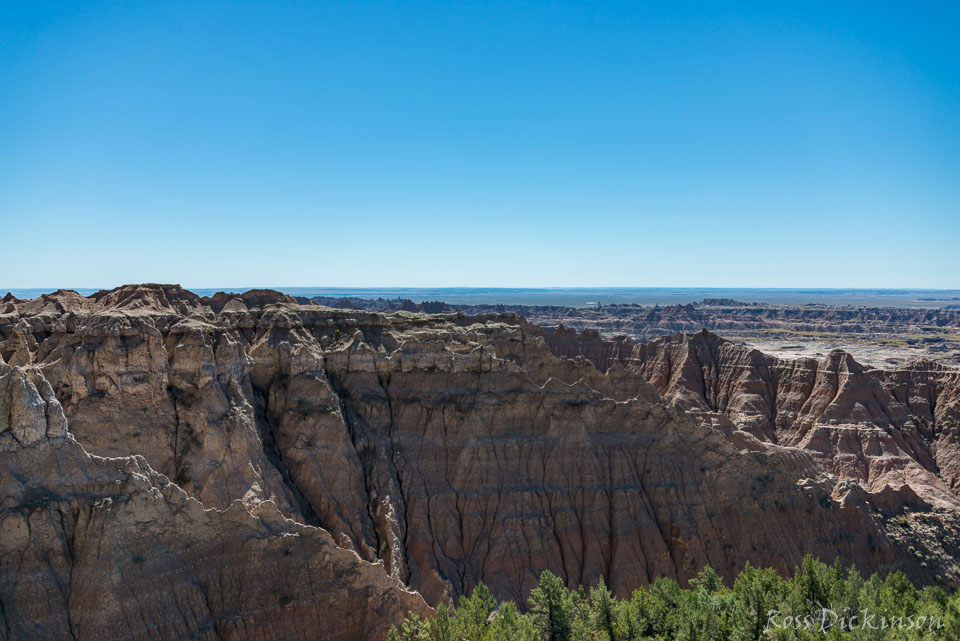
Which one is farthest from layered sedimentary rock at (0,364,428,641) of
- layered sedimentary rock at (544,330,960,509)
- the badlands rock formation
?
layered sedimentary rock at (544,330,960,509)

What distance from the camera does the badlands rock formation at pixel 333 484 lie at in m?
26.5

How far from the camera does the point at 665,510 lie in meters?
47.4

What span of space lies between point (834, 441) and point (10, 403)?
259 ft

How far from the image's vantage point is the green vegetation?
30.0 metres

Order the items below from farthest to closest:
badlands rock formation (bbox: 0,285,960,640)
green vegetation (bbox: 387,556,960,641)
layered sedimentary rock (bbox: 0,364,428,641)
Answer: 1. green vegetation (bbox: 387,556,960,641)
2. badlands rock formation (bbox: 0,285,960,640)
3. layered sedimentary rock (bbox: 0,364,428,641)

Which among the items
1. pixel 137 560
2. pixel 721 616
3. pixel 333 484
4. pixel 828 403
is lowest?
pixel 721 616

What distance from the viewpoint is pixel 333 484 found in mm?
43094

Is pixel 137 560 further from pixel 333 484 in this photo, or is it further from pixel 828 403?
pixel 828 403

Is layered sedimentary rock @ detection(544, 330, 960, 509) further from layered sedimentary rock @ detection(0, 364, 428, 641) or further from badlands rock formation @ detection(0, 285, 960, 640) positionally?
layered sedimentary rock @ detection(0, 364, 428, 641)

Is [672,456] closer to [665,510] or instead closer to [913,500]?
[665,510]

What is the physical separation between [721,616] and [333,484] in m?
23.6

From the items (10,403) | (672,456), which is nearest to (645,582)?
(672,456)

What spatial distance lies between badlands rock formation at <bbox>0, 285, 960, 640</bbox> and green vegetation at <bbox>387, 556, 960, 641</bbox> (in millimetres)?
3936

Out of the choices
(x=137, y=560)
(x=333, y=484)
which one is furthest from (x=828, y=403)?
(x=137, y=560)
